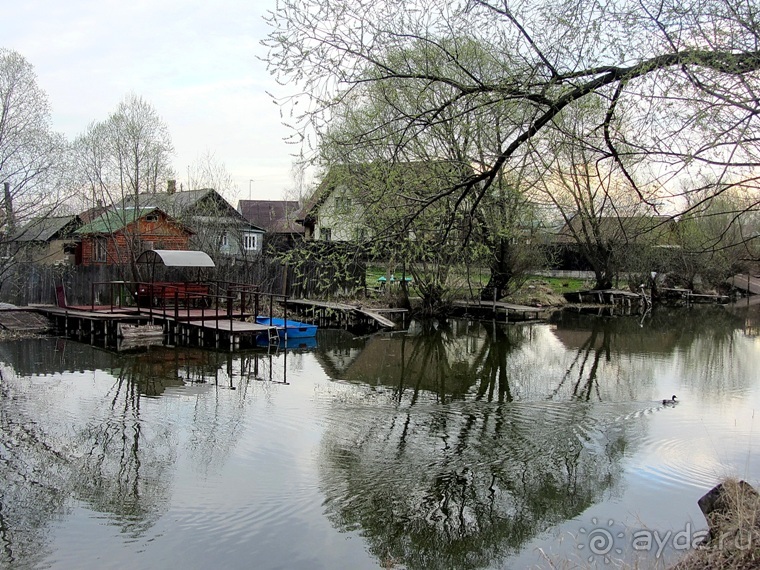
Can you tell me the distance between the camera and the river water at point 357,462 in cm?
606

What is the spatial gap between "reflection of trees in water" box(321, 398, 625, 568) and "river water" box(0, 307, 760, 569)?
3 cm

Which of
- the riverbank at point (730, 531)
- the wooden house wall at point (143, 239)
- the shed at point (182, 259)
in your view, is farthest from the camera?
the wooden house wall at point (143, 239)

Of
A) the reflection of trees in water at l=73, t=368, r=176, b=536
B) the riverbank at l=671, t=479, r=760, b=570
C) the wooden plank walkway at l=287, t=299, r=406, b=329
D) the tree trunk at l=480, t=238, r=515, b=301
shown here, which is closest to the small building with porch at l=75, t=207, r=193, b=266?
the wooden plank walkway at l=287, t=299, r=406, b=329

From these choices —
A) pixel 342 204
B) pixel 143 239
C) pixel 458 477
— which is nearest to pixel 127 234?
pixel 143 239

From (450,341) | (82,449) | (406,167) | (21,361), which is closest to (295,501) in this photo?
(82,449)

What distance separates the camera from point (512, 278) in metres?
28.0

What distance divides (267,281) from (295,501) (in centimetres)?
1880

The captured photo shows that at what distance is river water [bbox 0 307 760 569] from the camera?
19.9ft

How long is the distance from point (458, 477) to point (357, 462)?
129 cm

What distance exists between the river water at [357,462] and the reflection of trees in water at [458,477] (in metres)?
0.03

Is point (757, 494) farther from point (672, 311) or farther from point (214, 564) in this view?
point (672, 311)

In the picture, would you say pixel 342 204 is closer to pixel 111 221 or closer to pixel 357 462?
pixel 357 462

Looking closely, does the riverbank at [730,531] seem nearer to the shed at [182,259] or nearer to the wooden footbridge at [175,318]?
the wooden footbridge at [175,318]

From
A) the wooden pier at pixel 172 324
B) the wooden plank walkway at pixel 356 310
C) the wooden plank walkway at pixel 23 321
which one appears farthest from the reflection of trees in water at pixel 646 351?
the wooden plank walkway at pixel 23 321
